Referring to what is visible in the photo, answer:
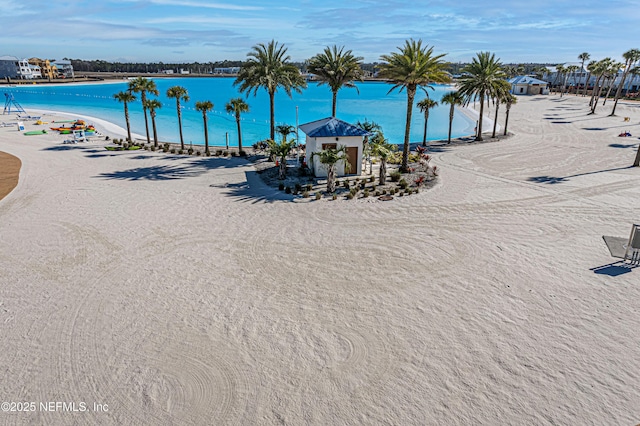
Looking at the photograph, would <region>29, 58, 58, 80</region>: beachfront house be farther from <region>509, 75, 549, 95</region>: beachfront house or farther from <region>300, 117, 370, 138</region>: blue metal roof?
<region>300, 117, 370, 138</region>: blue metal roof

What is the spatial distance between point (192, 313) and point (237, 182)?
13.6 metres

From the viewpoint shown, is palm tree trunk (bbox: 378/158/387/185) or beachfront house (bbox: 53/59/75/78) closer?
palm tree trunk (bbox: 378/158/387/185)

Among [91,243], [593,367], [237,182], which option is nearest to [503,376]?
[593,367]

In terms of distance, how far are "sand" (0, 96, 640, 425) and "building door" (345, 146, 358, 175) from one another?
5.39m

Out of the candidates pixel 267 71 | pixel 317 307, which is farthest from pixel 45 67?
pixel 317 307

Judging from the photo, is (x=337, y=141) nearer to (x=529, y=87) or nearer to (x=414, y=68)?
(x=414, y=68)

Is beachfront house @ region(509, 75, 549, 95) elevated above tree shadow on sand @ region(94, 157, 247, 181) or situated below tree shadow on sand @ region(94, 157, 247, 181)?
above

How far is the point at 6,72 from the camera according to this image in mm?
141375

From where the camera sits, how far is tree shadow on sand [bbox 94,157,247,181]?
2473 centimetres

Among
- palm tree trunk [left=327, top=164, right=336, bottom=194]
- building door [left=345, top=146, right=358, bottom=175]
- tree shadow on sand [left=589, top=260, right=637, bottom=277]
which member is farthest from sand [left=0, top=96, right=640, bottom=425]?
building door [left=345, top=146, right=358, bottom=175]

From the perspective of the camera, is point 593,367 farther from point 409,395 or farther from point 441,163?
point 441,163

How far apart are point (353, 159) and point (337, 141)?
5.27 ft

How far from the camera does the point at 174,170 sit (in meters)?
26.5

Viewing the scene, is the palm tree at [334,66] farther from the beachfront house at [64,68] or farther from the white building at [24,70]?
the beachfront house at [64,68]
